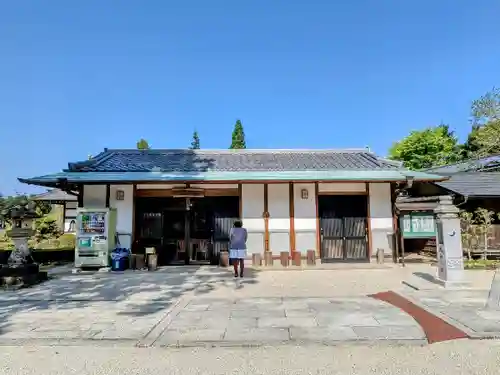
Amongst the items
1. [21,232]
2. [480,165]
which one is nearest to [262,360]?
[21,232]

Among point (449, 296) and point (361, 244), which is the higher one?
point (361, 244)

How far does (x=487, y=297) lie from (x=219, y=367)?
209 inches

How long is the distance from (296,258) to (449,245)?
4373mm

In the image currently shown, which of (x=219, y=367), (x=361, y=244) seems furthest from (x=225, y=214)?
(x=219, y=367)

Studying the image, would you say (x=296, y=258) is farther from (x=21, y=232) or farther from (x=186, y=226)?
(x=21, y=232)

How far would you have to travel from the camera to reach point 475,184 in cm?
1334

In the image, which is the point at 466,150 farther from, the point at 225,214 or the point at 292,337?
the point at 292,337

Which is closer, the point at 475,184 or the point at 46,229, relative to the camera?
the point at 475,184

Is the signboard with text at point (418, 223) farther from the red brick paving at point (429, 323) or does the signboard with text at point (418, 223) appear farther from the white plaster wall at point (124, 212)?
the white plaster wall at point (124, 212)

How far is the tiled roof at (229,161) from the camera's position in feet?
37.2

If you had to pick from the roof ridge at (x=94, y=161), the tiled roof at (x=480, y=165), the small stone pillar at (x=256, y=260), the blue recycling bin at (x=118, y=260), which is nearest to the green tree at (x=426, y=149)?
the tiled roof at (x=480, y=165)

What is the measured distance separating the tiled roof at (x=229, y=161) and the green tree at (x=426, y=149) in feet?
56.8

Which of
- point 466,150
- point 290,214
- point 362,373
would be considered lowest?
point 362,373

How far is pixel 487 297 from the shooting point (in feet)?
19.9
